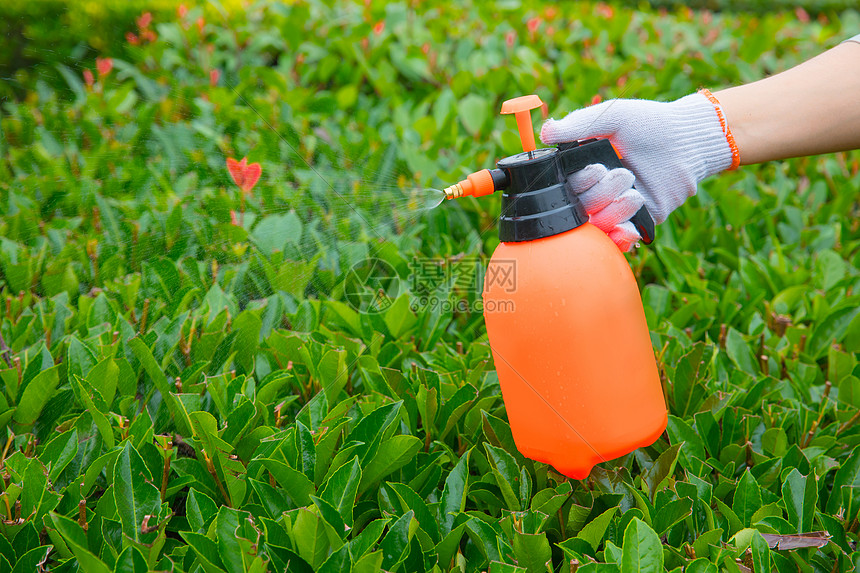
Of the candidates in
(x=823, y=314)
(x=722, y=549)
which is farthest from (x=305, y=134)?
(x=722, y=549)

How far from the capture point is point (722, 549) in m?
1.32

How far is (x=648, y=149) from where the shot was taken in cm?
168

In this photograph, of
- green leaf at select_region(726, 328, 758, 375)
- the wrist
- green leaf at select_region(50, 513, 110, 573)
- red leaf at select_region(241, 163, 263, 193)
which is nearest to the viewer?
green leaf at select_region(50, 513, 110, 573)

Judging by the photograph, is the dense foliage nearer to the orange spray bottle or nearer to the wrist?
the orange spray bottle

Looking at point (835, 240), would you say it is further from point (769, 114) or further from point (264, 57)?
point (264, 57)

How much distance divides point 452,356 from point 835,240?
181cm

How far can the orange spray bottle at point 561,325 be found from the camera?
1364 millimetres

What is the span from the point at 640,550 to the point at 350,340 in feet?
3.34

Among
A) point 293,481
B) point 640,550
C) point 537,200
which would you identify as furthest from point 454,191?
point 640,550

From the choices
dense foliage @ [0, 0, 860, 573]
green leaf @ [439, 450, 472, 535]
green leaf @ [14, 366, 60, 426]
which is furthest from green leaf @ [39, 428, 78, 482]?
green leaf @ [439, 450, 472, 535]

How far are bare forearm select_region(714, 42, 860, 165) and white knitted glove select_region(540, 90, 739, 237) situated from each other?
0.07m

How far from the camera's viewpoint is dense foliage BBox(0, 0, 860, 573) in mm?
1352

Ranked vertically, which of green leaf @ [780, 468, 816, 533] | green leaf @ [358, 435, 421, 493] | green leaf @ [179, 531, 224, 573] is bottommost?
green leaf @ [780, 468, 816, 533]

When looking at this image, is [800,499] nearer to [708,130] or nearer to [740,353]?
[740,353]
